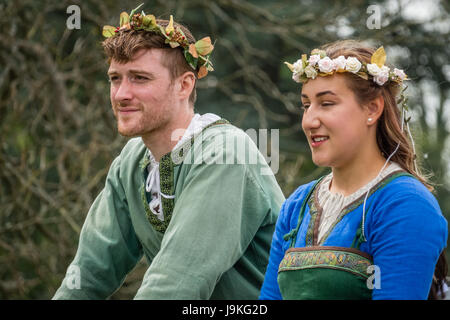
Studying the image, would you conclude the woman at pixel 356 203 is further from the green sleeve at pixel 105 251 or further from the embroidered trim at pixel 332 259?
the green sleeve at pixel 105 251

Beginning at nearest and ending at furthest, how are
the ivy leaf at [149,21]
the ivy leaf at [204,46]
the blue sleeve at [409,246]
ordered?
the blue sleeve at [409,246]
the ivy leaf at [149,21]
the ivy leaf at [204,46]

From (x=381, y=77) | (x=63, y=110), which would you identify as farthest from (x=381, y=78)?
(x=63, y=110)

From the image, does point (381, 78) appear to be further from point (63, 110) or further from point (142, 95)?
point (63, 110)

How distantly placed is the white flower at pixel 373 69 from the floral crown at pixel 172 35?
993mm

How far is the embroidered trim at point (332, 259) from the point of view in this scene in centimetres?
207

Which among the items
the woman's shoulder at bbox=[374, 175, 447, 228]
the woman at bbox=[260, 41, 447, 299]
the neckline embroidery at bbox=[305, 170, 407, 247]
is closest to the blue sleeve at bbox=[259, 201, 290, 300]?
the woman at bbox=[260, 41, 447, 299]

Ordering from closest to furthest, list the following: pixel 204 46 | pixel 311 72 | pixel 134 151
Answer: pixel 311 72
pixel 204 46
pixel 134 151

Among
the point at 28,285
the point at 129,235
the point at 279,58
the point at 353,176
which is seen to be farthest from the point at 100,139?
the point at 279,58

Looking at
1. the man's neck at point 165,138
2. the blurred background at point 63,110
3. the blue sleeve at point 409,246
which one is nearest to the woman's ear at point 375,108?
the blue sleeve at point 409,246

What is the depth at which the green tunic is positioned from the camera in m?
2.45

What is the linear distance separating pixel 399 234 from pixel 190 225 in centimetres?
84

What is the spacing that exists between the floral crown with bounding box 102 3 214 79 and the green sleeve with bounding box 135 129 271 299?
613mm

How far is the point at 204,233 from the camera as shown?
2.47 m

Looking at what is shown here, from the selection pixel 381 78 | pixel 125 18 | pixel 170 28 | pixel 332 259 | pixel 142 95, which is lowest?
pixel 332 259
